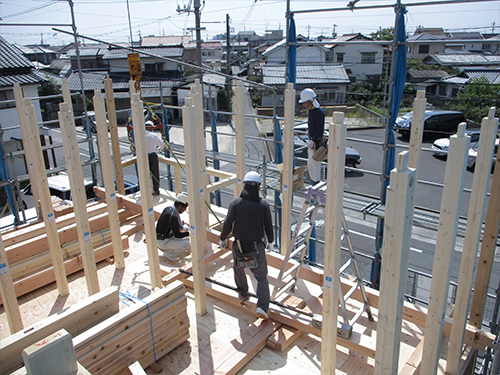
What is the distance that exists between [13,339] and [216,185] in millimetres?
3552

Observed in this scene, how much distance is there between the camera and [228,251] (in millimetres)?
5809

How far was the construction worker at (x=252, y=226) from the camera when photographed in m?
4.09

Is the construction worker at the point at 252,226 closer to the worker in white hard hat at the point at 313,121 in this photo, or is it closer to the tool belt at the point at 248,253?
the tool belt at the point at 248,253

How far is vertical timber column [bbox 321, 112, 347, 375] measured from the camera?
288 centimetres

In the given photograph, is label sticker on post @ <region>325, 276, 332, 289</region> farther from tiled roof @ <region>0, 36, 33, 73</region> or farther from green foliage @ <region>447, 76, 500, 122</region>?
green foliage @ <region>447, 76, 500, 122</region>

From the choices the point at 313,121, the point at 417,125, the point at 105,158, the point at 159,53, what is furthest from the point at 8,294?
the point at 159,53

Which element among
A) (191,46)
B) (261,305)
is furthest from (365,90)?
(261,305)

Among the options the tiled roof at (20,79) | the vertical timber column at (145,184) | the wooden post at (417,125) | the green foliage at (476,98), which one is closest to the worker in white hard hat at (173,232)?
the vertical timber column at (145,184)

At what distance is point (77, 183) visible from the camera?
14.0 feet

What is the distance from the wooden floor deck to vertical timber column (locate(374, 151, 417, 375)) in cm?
127

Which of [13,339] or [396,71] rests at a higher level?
[396,71]

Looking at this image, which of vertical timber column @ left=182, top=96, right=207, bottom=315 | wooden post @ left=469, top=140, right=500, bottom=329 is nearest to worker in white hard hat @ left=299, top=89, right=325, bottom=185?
vertical timber column @ left=182, top=96, right=207, bottom=315

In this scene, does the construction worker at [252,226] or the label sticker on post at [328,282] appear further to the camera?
the construction worker at [252,226]

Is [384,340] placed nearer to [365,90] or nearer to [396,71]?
[396,71]
